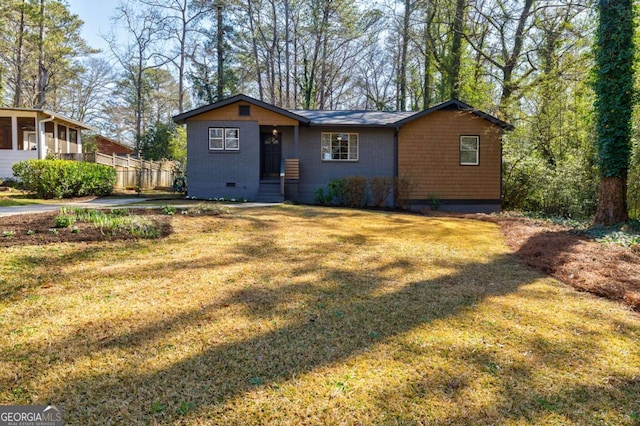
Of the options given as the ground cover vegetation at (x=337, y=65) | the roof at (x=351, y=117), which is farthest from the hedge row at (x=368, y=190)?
the ground cover vegetation at (x=337, y=65)

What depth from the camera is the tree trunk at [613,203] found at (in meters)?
8.09

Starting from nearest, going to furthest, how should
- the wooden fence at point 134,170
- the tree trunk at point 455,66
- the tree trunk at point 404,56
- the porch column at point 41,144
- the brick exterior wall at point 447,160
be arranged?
the brick exterior wall at point 447,160, the porch column at point 41,144, the wooden fence at point 134,170, the tree trunk at point 455,66, the tree trunk at point 404,56

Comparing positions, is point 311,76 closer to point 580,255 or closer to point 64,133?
point 64,133

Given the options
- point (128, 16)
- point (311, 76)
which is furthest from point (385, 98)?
point (128, 16)

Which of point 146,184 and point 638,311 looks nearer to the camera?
point 638,311

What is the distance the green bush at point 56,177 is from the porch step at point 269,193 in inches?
249

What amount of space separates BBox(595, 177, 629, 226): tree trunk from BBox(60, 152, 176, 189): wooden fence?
17.9 m

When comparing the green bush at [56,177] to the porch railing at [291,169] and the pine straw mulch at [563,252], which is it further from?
the pine straw mulch at [563,252]

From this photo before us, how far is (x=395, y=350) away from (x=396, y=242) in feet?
12.8

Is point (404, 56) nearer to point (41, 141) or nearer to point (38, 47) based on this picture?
point (41, 141)

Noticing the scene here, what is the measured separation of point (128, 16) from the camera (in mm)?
25859

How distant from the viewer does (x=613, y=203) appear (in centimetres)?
817

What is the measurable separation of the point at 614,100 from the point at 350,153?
26.5 feet

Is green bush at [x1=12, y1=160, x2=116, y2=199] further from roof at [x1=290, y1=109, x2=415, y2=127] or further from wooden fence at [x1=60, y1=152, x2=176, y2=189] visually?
roof at [x1=290, y1=109, x2=415, y2=127]
